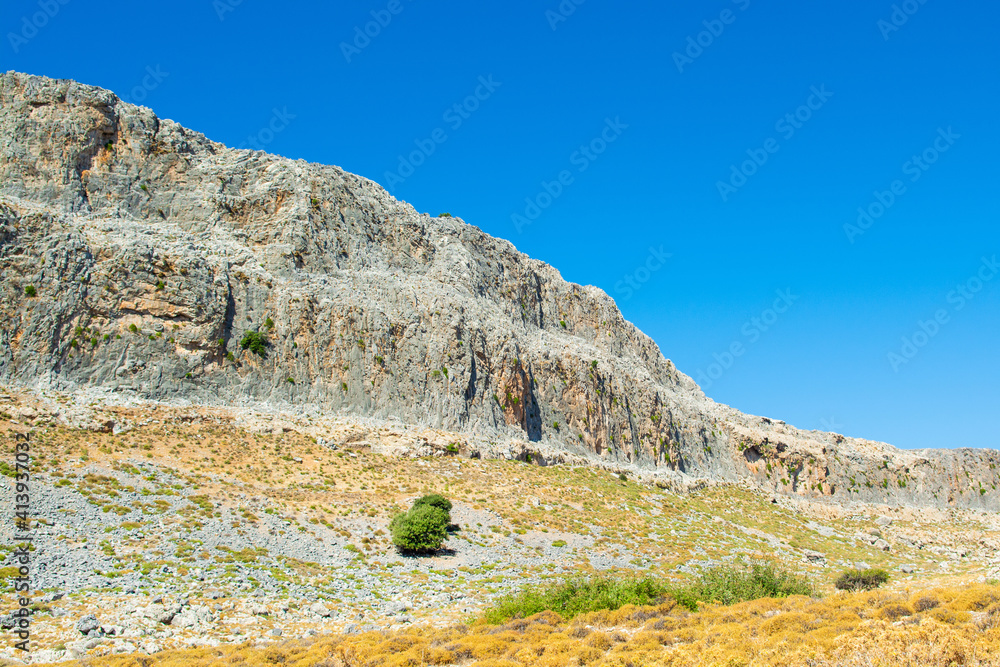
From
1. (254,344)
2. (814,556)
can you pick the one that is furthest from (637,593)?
(254,344)

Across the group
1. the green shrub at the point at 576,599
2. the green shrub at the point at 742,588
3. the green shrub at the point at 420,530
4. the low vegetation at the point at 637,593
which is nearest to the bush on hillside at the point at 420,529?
the green shrub at the point at 420,530

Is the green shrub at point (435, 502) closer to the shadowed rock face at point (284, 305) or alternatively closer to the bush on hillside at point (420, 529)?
the bush on hillside at point (420, 529)

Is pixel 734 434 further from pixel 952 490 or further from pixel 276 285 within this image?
pixel 276 285

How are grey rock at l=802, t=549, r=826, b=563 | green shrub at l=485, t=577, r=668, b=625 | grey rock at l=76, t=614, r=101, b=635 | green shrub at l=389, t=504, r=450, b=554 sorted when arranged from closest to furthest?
A: grey rock at l=76, t=614, r=101, b=635
green shrub at l=485, t=577, r=668, b=625
green shrub at l=389, t=504, r=450, b=554
grey rock at l=802, t=549, r=826, b=563

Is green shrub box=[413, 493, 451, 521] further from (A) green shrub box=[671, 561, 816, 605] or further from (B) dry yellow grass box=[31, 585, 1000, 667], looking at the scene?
(A) green shrub box=[671, 561, 816, 605]

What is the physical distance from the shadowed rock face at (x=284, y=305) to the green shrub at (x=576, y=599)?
2853 cm

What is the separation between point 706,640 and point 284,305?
42777 mm

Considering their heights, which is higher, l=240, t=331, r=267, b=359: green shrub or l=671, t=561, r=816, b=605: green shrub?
l=240, t=331, r=267, b=359: green shrub

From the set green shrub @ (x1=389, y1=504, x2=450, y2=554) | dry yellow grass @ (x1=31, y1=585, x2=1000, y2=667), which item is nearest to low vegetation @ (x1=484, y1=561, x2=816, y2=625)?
dry yellow grass @ (x1=31, y1=585, x2=1000, y2=667)

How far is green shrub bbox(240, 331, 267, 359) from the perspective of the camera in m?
48.0

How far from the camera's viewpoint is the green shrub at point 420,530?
3291 centimetres

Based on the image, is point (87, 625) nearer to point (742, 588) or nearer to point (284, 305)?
point (742, 588)

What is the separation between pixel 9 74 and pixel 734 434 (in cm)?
8190

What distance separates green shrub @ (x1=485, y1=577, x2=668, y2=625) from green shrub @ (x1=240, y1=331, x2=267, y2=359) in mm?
31068
